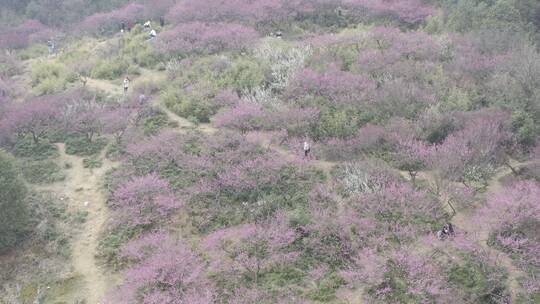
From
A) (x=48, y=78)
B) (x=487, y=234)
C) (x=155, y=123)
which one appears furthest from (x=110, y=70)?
(x=487, y=234)

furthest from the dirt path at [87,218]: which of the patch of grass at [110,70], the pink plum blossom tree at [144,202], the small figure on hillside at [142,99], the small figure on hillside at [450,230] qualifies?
the small figure on hillside at [450,230]

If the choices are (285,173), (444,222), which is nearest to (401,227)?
(444,222)

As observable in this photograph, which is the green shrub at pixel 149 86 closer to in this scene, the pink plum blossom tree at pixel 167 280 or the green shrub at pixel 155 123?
the green shrub at pixel 155 123

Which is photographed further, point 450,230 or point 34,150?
point 34,150

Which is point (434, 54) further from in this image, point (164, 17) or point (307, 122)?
point (164, 17)

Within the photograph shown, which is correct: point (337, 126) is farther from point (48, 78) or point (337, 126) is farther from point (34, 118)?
point (48, 78)

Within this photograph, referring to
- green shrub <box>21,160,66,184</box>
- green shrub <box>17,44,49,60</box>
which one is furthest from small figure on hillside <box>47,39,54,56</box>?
green shrub <box>21,160,66,184</box>
